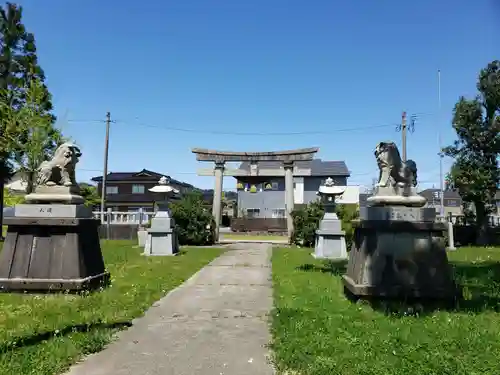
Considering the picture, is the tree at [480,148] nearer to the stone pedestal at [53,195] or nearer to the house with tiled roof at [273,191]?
the stone pedestal at [53,195]

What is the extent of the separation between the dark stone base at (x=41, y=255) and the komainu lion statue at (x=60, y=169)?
709 millimetres

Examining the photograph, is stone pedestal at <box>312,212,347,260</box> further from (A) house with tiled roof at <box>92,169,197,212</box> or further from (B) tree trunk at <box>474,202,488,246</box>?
(A) house with tiled roof at <box>92,169,197,212</box>

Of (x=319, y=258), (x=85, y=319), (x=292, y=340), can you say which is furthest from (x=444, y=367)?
(x=319, y=258)

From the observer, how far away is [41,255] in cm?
668

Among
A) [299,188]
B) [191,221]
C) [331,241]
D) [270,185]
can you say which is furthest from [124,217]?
[299,188]

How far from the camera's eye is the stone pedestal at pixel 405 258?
5559 millimetres

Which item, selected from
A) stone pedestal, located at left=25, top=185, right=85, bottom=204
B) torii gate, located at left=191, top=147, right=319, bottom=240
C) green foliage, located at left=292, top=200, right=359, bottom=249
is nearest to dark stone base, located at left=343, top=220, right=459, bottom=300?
stone pedestal, located at left=25, top=185, right=85, bottom=204

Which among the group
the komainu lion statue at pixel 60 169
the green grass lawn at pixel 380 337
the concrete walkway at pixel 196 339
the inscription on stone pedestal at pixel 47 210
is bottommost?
the concrete walkway at pixel 196 339

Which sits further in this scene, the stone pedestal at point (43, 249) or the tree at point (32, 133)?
the tree at point (32, 133)

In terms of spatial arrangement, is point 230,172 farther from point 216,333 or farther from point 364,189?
point 364,189

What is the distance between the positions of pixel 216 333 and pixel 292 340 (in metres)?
0.91

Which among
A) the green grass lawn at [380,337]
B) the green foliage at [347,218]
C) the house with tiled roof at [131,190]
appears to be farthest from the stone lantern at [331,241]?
the house with tiled roof at [131,190]

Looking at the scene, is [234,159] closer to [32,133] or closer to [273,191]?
[32,133]

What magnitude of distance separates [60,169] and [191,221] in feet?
43.2
